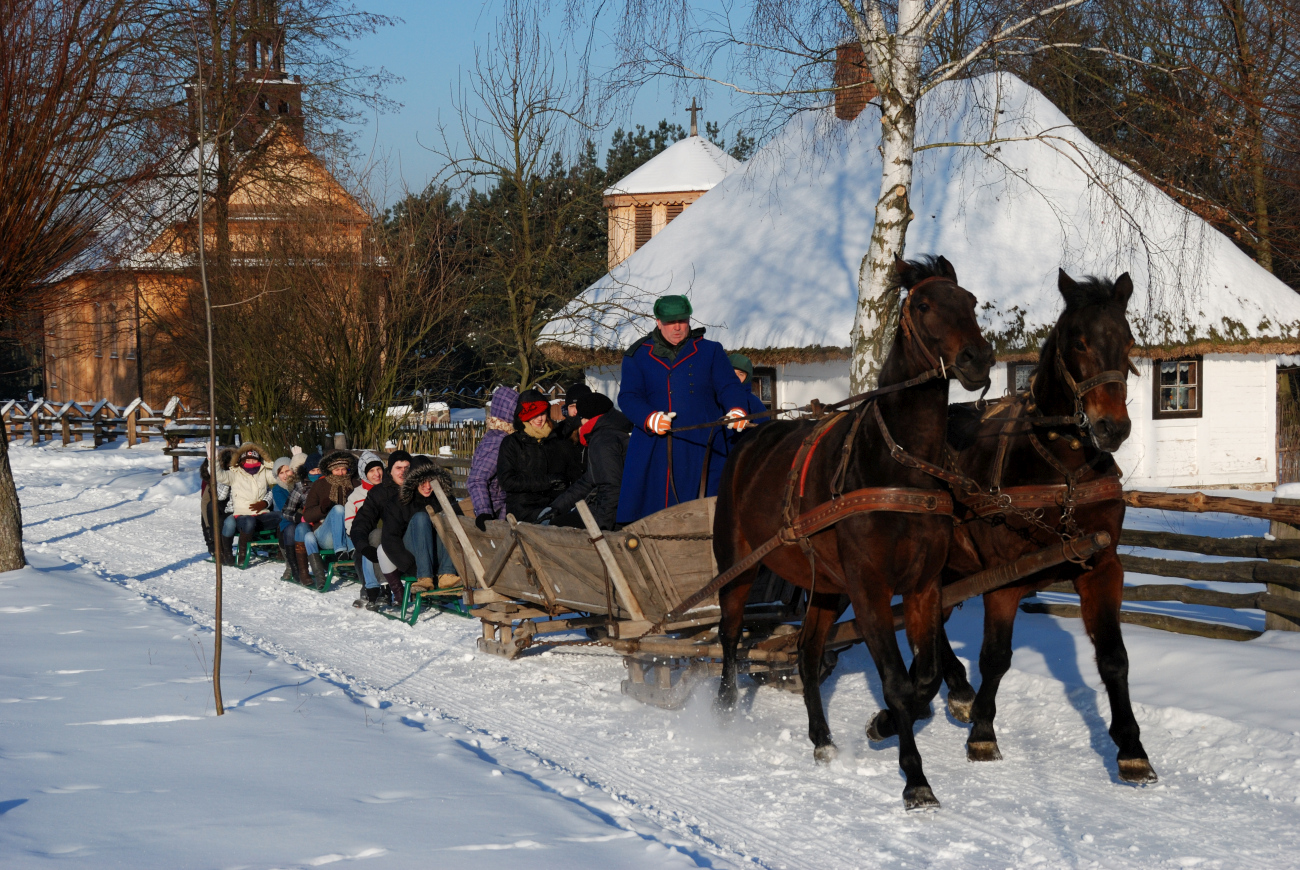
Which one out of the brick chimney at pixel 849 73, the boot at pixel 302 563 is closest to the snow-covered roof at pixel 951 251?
the brick chimney at pixel 849 73

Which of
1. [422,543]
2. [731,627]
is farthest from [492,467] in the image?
[731,627]

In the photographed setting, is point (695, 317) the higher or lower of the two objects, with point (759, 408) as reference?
higher

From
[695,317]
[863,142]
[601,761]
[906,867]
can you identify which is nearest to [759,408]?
[601,761]

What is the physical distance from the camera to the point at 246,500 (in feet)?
42.1

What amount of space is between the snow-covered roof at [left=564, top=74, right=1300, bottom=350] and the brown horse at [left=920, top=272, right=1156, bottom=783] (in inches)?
404

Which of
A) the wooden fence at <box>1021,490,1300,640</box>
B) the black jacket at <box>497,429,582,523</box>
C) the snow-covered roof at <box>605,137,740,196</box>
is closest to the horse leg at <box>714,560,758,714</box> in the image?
the wooden fence at <box>1021,490,1300,640</box>

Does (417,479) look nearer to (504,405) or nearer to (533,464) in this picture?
(504,405)

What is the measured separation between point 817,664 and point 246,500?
29.8ft

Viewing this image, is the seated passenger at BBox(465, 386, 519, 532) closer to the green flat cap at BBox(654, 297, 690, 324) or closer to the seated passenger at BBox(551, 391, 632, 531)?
the seated passenger at BBox(551, 391, 632, 531)

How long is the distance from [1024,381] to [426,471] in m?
10.2

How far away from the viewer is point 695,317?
18781mm

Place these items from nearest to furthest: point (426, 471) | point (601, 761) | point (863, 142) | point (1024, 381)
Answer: point (601, 761)
point (426, 471)
point (1024, 381)
point (863, 142)

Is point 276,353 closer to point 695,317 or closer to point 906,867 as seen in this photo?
point 695,317

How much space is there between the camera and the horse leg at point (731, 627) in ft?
18.8
